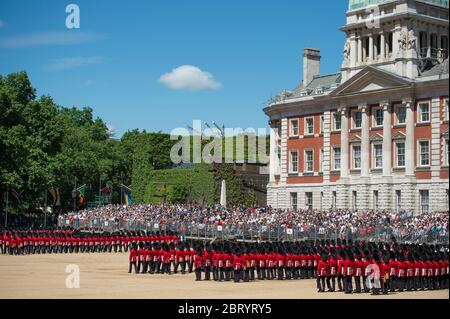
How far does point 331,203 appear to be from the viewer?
224 feet

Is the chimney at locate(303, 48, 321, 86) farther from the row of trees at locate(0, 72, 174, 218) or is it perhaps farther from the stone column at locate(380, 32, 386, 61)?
the row of trees at locate(0, 72, 174, 218)

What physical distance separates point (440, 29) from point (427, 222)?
79.1ft

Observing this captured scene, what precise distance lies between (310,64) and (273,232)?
2944 cm

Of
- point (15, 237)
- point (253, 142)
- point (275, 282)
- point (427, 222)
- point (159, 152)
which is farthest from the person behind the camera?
point (159, 152)

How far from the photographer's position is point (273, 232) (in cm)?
5269

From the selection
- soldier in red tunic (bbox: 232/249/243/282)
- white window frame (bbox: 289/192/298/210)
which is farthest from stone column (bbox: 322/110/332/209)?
soldier in red tunic (bbox: 232/249/243/282)

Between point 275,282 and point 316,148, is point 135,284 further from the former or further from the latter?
point 316,148

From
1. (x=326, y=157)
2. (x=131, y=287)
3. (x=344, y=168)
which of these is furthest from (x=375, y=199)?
(x=131, y=287)

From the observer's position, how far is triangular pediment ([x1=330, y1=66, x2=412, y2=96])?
61987mm

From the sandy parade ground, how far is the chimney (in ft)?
125

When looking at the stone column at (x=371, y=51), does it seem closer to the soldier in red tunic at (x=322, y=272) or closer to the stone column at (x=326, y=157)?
the stone column at (x=326, y=157)

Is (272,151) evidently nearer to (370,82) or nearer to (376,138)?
(376,138)

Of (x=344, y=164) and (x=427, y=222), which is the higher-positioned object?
(x=344, y=164)

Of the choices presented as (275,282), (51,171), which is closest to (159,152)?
(51,171)
